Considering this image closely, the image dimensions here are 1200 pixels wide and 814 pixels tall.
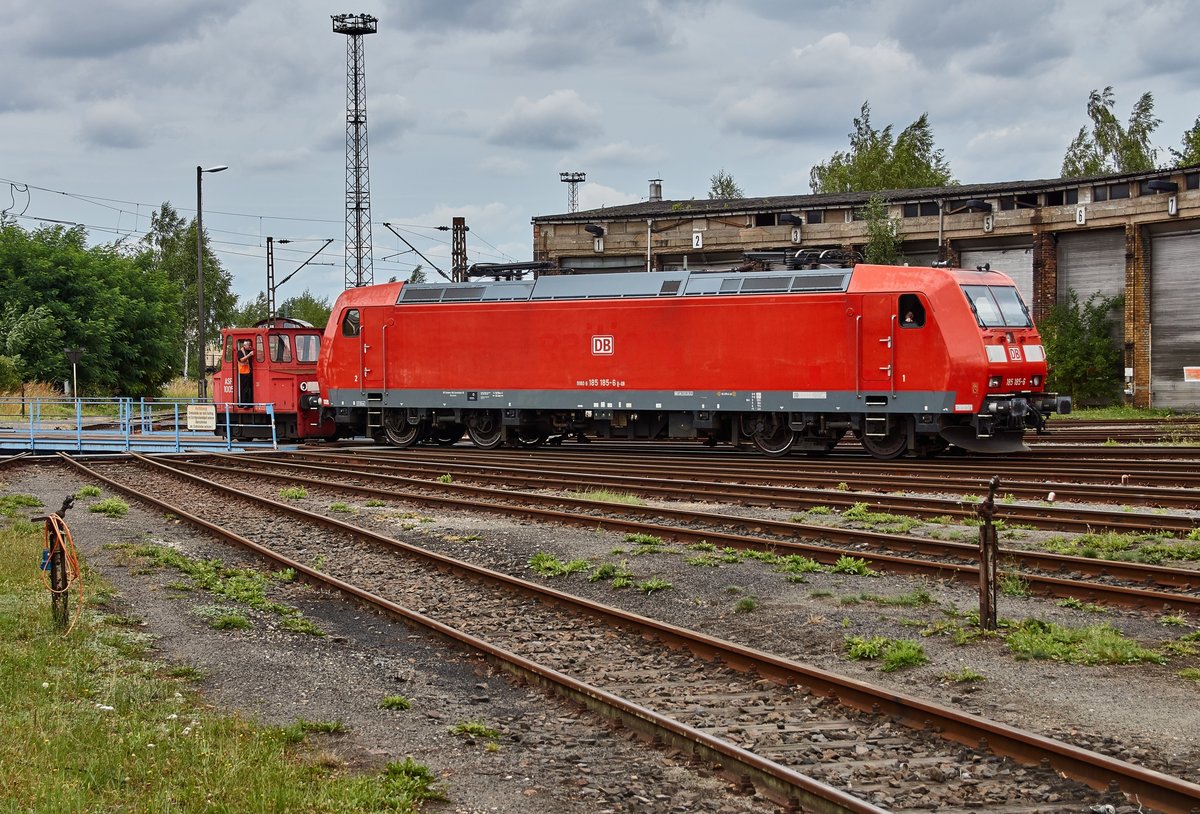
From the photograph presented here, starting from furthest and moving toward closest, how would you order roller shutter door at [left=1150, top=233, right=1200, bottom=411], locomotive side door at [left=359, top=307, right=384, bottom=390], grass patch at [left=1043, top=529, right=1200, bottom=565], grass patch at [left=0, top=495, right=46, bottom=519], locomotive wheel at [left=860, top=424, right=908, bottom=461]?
roller shutter door at [left=1150, top=233, right=1200, bottom=411]
locomotive side door at [left=359, top=307, right=384, bottom=390]
locomotive wheel at [left=860, top=424, right=908, bottom=461]
grass patch at [left=0, top=495, right=46, bottom=519]
grass patch at [left=1043, top=529, right=1200, bottom=565]

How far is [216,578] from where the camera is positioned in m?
12.2

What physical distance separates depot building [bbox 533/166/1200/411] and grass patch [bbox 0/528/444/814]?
2608cm

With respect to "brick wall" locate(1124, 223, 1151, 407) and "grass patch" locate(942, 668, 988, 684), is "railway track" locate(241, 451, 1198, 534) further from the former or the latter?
"brick wall" locate(1124, 223, 1151, 407)

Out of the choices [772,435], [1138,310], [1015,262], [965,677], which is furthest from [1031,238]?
[965,677]

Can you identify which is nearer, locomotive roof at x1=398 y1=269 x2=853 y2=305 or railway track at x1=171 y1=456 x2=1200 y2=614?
railway track at x1=171 y1=456 x2=1200 y2=614

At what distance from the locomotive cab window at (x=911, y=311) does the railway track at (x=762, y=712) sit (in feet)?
38.3

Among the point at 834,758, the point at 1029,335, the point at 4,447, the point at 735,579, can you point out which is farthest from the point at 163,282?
the point at 834,758

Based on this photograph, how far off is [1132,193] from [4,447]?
112 ft

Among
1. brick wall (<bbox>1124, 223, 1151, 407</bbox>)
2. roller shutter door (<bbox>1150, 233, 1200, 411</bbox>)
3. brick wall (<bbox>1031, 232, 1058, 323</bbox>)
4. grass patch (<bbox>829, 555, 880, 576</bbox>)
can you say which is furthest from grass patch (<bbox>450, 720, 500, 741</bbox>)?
brick wall (<bbox>1031, 232, 1058, 323</bbox>)

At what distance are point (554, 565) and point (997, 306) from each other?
12.4m

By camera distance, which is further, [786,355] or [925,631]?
[786,355]

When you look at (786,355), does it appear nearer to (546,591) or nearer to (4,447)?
(546,591)

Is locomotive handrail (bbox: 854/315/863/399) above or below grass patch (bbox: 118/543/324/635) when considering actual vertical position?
above

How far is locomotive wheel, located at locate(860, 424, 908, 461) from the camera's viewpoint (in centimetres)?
2208
